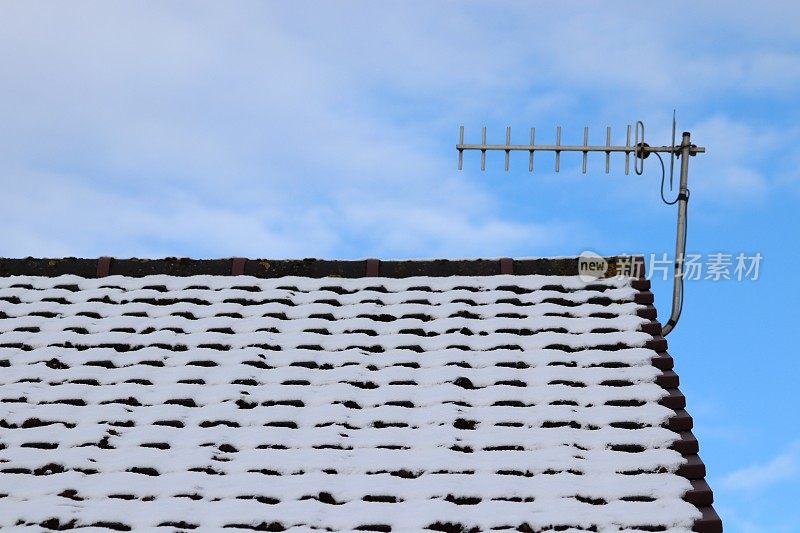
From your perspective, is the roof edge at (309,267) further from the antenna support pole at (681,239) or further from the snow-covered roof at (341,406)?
the antenna support pole at (681,239)

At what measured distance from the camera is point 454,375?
6.21 m

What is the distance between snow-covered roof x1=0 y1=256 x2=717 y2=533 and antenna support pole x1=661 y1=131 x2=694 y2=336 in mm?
420

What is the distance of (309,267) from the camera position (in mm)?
7523

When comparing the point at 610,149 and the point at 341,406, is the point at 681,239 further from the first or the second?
the point at 341,406

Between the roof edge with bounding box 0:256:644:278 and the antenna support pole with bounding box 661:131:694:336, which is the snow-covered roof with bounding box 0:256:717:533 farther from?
the antenna support pole with bounding box 661:131:694:336

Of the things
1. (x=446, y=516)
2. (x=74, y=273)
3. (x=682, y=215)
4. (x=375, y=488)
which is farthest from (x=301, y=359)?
(x=682, y=215)

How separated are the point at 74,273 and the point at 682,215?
16.8 ft

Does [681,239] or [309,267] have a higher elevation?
[681,239]

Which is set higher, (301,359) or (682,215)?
(682,215)

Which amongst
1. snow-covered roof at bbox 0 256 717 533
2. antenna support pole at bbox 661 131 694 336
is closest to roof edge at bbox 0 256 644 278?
snow-covered roof at bbox 0 256 717 533

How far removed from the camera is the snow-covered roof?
5176 millimetres

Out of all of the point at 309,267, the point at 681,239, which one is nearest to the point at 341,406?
the point at 309,267

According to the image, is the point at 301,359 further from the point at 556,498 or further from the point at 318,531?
the point at 556,498

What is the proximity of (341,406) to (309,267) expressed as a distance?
1.84 meters
